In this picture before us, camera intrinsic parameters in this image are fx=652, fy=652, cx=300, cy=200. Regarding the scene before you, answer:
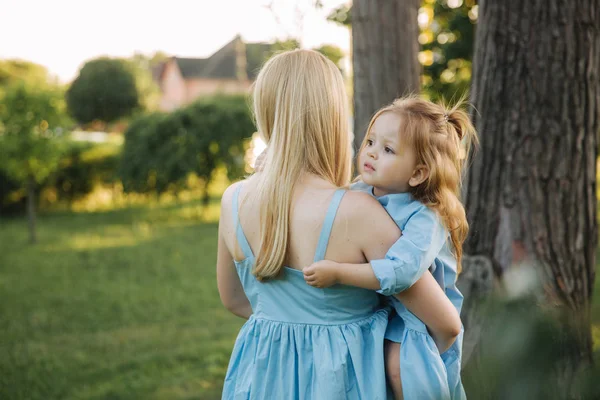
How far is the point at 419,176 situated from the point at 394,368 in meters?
→ 0.49

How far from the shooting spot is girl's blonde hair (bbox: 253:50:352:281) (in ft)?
5.37

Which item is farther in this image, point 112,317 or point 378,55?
point 112,317

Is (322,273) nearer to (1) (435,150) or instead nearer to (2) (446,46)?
(1) (435,150)

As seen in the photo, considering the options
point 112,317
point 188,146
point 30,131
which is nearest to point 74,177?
point 188,146

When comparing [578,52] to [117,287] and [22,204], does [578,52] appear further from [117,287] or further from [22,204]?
[22,204]

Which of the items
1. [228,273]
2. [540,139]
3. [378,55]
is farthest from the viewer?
[378,55]

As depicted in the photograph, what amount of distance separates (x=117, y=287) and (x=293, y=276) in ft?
19.5

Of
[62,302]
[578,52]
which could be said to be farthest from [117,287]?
[578,52]

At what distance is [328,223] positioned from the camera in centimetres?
157

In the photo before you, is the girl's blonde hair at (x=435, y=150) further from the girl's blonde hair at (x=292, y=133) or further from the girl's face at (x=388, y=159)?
the girl's blonde hair at (x=292, y=133)

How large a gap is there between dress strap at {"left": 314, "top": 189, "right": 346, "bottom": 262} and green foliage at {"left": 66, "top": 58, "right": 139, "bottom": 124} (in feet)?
75.1

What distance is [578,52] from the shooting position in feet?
8.47

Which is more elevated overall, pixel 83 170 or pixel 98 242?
pixel 83 170

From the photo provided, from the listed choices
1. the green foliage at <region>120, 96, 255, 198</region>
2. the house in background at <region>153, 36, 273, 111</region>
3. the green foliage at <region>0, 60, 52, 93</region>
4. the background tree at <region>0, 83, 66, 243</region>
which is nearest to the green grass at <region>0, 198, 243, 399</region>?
the background tree at <region>0, 83, 66, 243</region>
